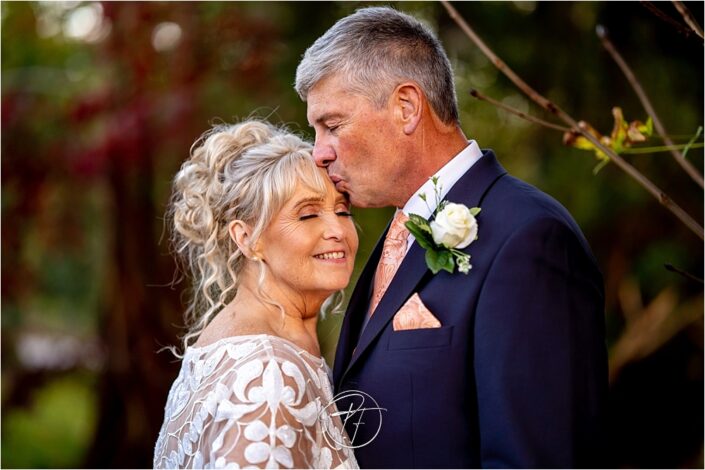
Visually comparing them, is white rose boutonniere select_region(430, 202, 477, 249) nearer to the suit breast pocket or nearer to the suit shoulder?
the suit shoulder

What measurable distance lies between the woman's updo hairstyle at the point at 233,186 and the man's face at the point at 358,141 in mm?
121

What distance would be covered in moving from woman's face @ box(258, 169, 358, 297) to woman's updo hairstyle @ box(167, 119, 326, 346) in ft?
0.10

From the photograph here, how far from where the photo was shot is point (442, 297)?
2465 mm

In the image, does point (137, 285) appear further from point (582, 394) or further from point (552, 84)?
point (582, 394)

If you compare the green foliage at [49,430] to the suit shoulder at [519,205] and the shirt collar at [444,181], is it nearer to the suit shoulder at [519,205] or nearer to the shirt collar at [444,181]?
the shirt collar at [444,181]

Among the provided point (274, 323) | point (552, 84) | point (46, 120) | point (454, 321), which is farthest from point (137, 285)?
point (454, 321)

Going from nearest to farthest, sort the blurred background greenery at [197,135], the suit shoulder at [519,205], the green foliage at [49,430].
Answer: the suit shoulder at [519,205] → the blurred background greenery at [197,135] → the green foliage at [49,430]

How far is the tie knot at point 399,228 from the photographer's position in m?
2.79

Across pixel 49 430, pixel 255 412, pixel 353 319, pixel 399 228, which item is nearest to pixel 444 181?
pixel 399 228

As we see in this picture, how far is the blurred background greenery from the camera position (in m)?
7.03

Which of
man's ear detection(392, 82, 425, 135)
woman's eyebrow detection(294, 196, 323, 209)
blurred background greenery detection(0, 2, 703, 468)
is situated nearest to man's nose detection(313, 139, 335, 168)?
woman's eyebrow detection(294, 196, 323, 209)

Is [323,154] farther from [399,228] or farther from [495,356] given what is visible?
[495,356]
